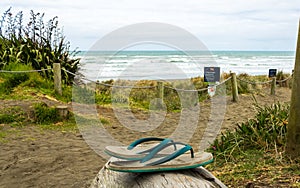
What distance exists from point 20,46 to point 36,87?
202 cm

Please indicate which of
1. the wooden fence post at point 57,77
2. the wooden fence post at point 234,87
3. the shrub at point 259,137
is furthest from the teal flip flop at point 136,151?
the wooden fence post at point 234,87

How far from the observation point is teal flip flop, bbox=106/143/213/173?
78.0 inches

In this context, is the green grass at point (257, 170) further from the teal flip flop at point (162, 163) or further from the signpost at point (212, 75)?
the signpost at point (212, 75)

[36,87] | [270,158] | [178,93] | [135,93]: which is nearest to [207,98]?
[178,93]

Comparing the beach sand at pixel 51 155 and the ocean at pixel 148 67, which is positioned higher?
the ocean at pixel 148 67

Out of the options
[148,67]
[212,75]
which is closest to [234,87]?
[212,75]

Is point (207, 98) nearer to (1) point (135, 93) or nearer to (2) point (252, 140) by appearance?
(1) point (135, 93)

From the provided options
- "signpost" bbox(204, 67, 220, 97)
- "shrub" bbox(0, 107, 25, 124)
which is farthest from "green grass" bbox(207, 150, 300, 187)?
"signpost" bbox(204, 67, 220, 97)

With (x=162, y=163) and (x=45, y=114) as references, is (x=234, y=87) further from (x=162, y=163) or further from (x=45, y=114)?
(x=162, y=163)

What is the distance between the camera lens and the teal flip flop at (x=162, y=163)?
6.50 ft

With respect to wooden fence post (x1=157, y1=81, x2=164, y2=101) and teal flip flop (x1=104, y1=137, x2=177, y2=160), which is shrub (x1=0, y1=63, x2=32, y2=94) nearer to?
wooden fence post (x1=157, y1=81, x2=164, y2=101)

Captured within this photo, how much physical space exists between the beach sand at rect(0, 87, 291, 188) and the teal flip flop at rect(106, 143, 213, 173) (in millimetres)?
2114

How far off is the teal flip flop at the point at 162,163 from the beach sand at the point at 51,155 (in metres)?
2.11

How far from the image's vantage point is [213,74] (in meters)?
Answer: 10.4
